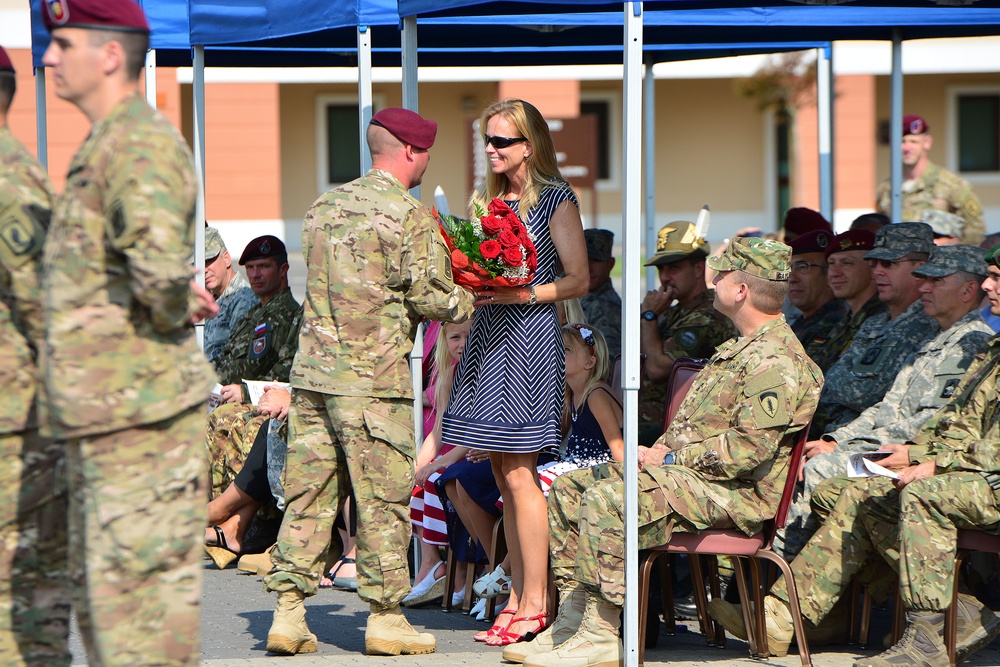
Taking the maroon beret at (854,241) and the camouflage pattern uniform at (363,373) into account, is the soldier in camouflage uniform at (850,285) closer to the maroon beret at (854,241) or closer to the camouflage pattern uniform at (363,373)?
the maroon beret at (854,241)

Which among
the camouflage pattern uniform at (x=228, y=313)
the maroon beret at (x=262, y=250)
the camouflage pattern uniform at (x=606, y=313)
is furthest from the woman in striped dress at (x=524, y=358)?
the camouflage pattern uniform at (x=228, y=313)

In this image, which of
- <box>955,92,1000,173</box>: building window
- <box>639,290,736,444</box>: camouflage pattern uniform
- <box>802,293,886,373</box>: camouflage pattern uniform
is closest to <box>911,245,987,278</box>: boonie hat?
<box>802,293,886,373</box>: camouflage pattern uniform

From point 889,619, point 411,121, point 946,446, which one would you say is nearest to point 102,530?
point 411,121

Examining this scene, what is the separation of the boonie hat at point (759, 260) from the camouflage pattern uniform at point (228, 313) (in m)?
3.57

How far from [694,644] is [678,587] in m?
0.76

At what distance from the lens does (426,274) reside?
482cm

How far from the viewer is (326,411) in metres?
4.91

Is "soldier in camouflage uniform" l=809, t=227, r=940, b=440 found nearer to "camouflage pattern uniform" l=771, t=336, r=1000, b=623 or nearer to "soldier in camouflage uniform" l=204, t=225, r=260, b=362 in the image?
"camouflage pattern uniform" l=771, t=336, r=1000, b=623

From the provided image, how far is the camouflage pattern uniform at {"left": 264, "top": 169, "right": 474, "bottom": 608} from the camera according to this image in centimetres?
482

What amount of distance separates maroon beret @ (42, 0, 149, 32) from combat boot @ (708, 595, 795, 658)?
3.07 m

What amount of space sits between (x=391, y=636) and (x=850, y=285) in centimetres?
279

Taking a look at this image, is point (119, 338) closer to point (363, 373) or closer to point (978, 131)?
point (363, 373)

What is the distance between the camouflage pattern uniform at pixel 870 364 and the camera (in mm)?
5812

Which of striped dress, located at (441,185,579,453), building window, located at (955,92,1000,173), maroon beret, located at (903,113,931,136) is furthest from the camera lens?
building window, located at (955,92,1000,173)
